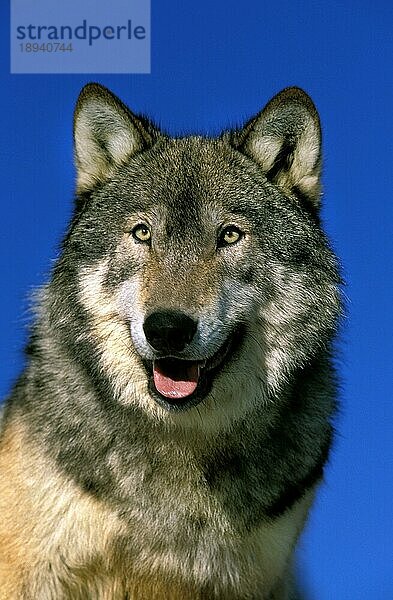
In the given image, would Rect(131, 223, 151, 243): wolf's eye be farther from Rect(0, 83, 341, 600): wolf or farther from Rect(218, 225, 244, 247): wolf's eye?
Rect(218, 225, 244, 247): wolf's eye

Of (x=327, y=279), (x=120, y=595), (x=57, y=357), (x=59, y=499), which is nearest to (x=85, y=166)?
(x=57, y=357)

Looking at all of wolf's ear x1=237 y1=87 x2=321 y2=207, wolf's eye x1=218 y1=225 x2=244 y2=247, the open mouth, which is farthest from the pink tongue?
wolf's ear x1=237 y1=87 x2=321 y2=207

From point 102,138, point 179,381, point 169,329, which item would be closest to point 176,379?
point 179,381

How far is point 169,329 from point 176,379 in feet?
1.44

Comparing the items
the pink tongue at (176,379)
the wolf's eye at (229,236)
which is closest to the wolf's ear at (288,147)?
the wolf's eye at (229,236)

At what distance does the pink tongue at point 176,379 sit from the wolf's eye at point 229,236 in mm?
692

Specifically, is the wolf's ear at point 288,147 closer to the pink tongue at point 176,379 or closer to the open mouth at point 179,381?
the open mouth at point 179,381

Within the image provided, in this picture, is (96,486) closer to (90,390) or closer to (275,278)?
(90,390)

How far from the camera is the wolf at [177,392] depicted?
5418 mm

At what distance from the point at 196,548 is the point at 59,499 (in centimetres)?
81

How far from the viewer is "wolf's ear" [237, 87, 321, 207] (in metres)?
5.92

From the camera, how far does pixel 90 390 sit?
227 inches

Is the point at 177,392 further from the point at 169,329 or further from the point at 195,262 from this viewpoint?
the point at 195,262

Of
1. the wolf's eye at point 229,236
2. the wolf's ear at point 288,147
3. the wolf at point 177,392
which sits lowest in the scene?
the wolf at point 177,392
